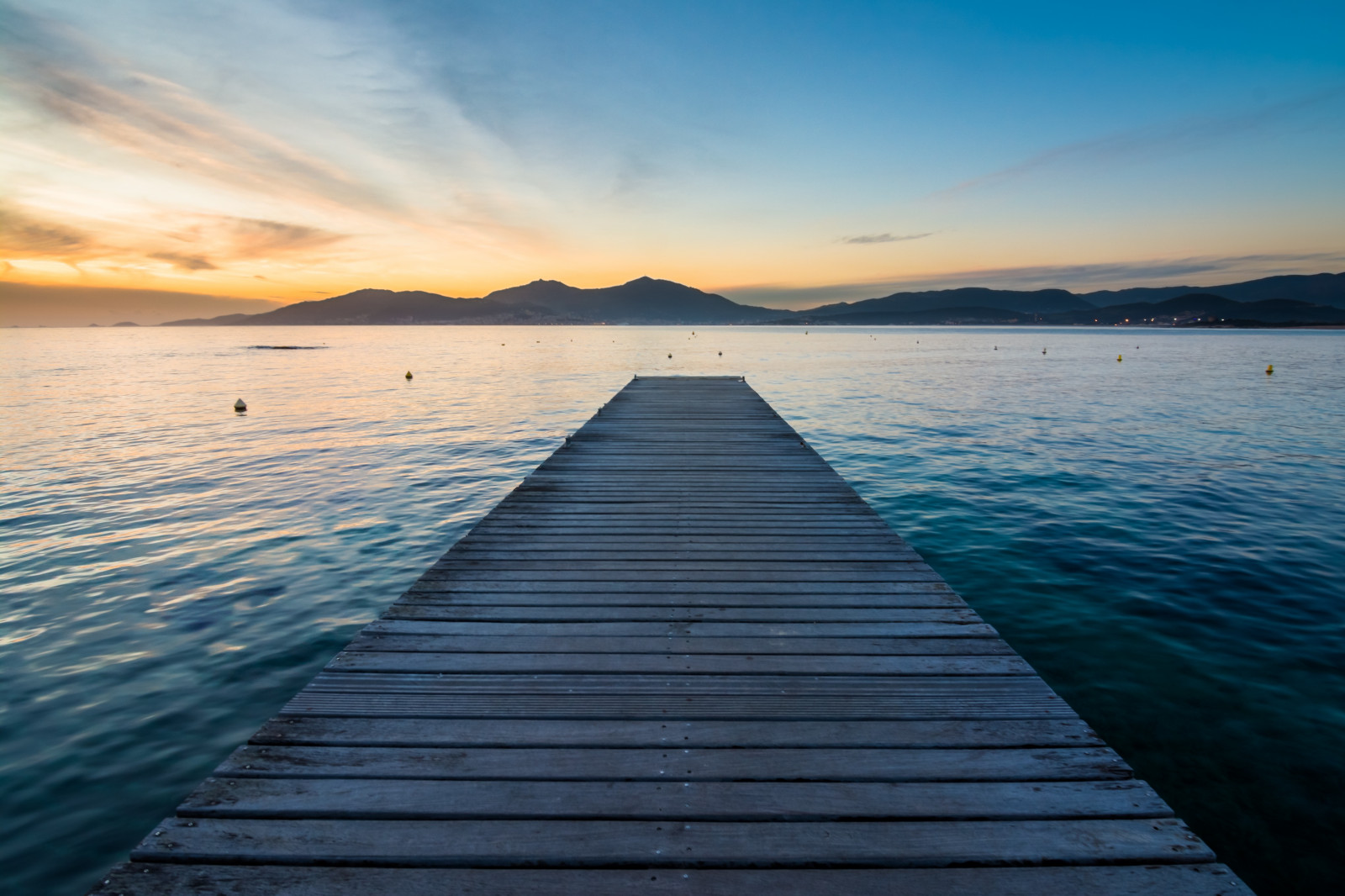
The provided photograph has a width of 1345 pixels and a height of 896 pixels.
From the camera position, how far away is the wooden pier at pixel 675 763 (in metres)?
2.60

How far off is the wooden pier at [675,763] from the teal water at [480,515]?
237 cm

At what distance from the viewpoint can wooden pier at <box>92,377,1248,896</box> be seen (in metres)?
2.60

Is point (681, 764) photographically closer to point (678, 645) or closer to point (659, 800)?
point (659, 800)

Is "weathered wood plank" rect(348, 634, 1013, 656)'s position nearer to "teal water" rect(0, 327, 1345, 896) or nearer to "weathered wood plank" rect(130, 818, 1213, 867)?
"weathered wood plank" rect(130, 818, 1213, 867)

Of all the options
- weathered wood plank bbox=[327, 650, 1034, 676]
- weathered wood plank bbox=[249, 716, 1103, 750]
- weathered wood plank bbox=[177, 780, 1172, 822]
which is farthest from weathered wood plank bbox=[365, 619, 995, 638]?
weathered wood plank bbox=[177, 780, 1172, 822]

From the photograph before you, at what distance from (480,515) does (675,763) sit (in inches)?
394

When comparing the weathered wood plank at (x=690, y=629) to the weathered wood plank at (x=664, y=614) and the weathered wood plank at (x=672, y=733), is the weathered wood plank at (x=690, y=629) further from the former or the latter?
the weathered wood plank at (x=672, y=733)

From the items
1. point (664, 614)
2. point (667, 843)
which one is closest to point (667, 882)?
point (667, 843)

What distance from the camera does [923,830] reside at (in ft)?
9.16

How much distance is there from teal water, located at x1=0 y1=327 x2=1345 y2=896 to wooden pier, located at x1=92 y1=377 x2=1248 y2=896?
7.78ft

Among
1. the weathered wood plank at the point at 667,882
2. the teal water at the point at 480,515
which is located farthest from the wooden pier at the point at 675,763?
the teal water at the point at 480,515

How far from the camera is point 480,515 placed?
12.4 m

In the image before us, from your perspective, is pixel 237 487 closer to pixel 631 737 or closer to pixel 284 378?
pixel 631 737

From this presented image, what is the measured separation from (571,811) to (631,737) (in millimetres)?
610
